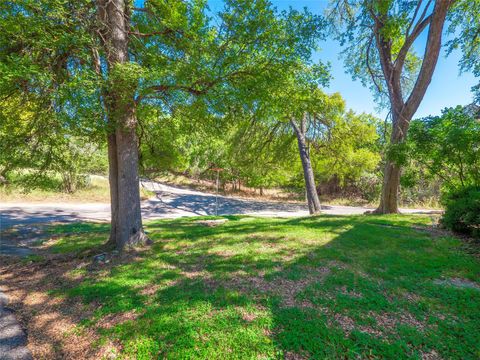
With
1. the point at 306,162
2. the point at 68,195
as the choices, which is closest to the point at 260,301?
the point at 306,162

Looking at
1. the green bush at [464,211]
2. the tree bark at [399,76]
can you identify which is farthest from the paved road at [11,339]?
the tree bark at [399,76]

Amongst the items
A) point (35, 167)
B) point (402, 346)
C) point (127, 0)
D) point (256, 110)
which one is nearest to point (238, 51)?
point (256, 110)

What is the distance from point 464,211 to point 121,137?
8.24 m

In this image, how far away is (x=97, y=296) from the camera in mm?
3275

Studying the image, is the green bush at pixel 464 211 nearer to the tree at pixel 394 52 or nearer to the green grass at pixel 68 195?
the tree at pixel 394 52

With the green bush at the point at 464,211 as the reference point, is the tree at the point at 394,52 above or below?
above

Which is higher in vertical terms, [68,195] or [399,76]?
[399,76]

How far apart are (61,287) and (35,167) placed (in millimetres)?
3423

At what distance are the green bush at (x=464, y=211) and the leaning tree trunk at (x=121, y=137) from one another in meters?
7.77

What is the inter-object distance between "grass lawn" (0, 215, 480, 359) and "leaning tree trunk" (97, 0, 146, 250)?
2.31ft

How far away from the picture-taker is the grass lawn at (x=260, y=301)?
2193mm

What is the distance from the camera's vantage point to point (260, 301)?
2895 mm

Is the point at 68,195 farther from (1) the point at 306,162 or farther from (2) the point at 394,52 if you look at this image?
(2) the point at 394,52

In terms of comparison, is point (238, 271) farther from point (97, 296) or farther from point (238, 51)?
point (238, 51)
